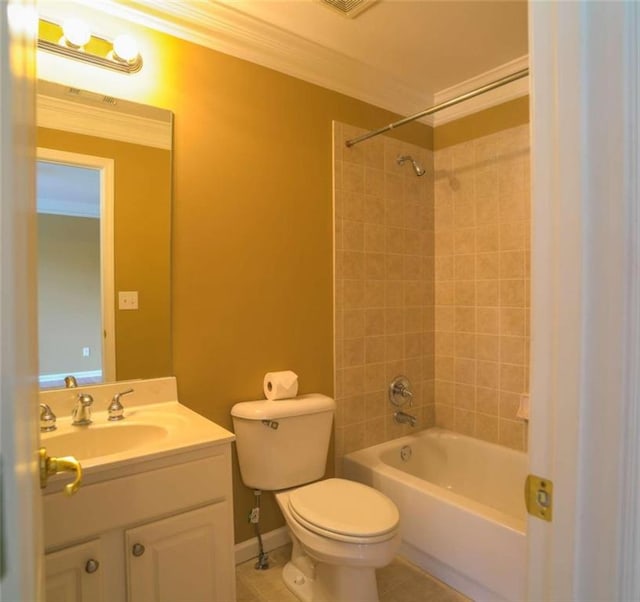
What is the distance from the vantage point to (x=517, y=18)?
1.87 metres

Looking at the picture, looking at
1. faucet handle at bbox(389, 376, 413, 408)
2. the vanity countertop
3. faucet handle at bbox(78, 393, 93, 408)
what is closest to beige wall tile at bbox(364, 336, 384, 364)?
faucet handle at bbox(389, 376, 413, 408)

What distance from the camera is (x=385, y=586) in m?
1.83

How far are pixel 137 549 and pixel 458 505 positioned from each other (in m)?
1.25

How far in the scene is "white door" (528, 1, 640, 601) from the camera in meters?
0.52

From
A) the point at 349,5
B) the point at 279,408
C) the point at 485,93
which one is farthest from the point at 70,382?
the point at 485,93

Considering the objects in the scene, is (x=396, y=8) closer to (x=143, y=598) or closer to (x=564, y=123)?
(x=564, y=123)

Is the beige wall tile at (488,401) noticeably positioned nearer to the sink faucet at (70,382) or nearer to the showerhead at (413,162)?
the showerhead at (413,162)

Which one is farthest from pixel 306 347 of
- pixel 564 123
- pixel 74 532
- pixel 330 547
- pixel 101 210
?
pixel 564 123

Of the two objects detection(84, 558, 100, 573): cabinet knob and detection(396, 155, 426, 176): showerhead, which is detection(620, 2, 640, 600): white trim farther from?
detection(396, 155, 426, 176): showerhead

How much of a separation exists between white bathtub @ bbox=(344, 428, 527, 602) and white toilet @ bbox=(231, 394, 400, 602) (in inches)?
12.5

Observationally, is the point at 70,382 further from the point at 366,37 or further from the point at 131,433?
the point at 366,37

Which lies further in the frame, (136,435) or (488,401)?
(488,401)

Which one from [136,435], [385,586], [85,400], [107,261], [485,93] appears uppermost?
[485,93]

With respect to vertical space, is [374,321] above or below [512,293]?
below
